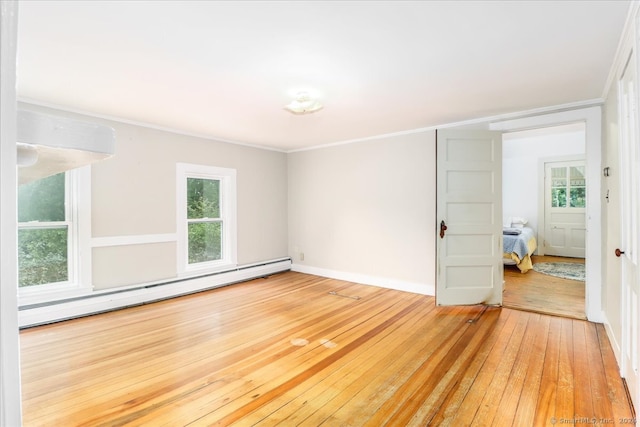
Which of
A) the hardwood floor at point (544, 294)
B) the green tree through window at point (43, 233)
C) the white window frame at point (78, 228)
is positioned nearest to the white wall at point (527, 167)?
the hardwood floor at point (544, 294)

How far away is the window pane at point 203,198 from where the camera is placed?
471 centimetres

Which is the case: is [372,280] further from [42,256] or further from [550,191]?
[550,191]

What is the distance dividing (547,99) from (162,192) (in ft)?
→ 15.3

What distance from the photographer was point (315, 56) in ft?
7.72

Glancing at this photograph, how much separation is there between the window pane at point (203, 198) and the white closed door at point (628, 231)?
15.4 ft

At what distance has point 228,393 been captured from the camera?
2.16m

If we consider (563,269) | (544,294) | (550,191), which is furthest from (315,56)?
(550,191)

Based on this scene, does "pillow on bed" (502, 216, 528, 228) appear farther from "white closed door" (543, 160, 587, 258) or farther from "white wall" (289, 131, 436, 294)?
"white wall" (289, 131, 436, 294)

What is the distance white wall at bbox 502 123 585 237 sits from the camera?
7.18 metres

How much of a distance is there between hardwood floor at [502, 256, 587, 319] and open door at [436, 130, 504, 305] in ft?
1.51

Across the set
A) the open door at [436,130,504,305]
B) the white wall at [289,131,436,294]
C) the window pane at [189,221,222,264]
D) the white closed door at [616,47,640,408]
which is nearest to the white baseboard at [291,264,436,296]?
the white wall at [289,131,436,294]

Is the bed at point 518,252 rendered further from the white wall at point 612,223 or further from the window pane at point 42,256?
the window pane at point 42,256

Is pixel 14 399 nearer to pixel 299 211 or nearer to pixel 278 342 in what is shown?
pixel 278 342

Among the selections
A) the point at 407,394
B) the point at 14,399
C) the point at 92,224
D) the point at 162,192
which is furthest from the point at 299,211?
the point at 14,399
